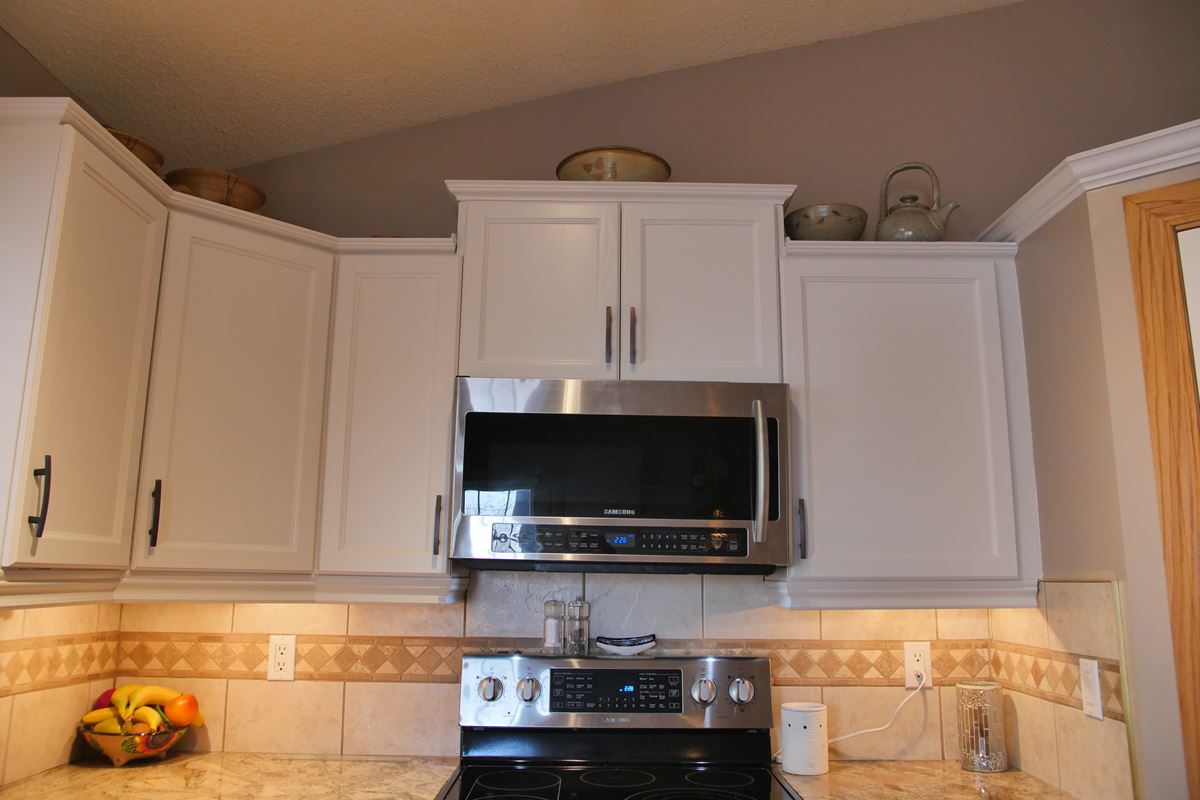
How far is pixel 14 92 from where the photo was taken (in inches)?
74.9

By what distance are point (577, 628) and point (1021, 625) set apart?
1.03 metres

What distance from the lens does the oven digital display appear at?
2051 mm

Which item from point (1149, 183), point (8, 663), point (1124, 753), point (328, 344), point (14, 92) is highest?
point (14, 92)

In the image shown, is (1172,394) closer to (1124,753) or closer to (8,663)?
(1124,753)

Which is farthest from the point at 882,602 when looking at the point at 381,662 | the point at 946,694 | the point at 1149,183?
the point at 381,662

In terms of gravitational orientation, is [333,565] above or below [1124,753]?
above

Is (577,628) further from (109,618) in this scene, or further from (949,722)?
(109,618)

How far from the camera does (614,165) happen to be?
217 cm

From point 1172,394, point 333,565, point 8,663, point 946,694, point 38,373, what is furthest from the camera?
point 946,694

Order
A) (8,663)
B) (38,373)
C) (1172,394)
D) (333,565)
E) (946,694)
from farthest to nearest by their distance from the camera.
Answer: (946,694) < (333,565) < (8,663) < (1172,394) < (38,373)

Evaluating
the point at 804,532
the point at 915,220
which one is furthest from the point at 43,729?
the point at 915,220

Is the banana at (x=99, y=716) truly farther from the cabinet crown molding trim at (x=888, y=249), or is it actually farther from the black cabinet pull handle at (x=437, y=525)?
the cabinet crown molding trim at (x=888, y=249)

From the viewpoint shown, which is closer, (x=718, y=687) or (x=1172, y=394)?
(x=1172, y=394)

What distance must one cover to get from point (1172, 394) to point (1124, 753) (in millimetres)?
672
